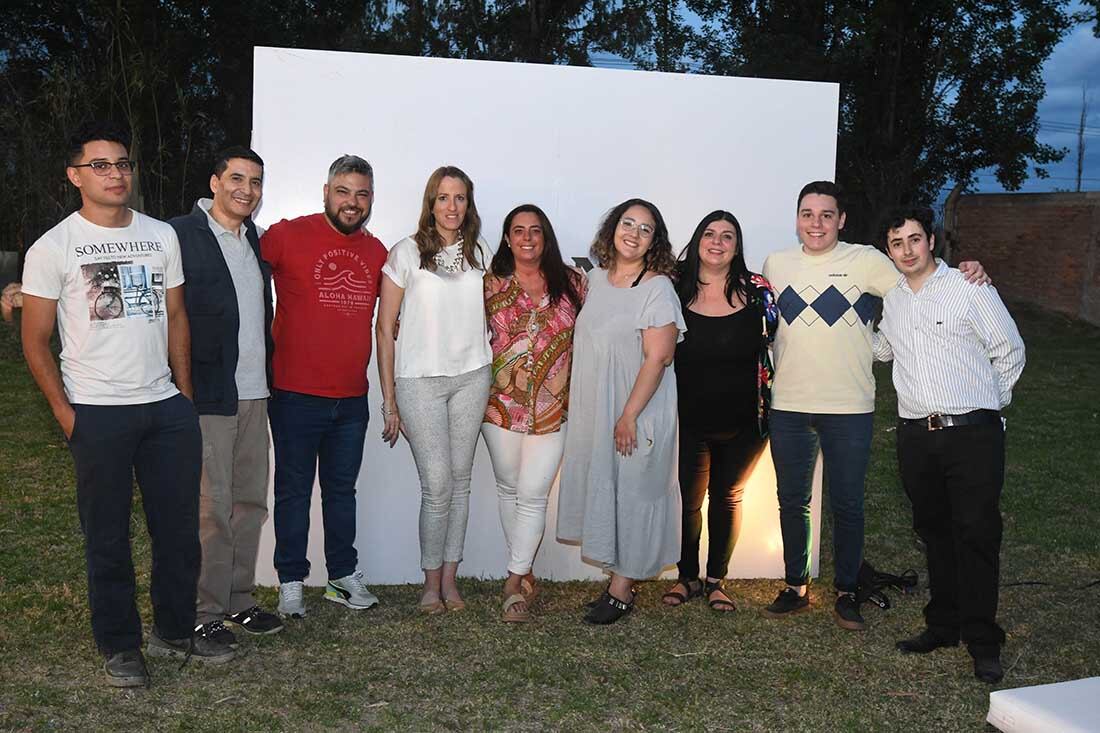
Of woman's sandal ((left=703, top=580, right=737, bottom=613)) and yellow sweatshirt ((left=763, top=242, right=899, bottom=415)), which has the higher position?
yellow sweatshirt ((left=763, top=242, right=899, bottom=415))

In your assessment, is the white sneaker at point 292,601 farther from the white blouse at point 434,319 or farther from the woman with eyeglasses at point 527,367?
the white blouse at point 434,319

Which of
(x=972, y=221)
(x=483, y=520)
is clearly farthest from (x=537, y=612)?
(x=972, y=221)

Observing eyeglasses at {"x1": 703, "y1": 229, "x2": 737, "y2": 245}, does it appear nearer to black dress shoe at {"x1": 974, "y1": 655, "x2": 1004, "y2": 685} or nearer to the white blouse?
the white blouse

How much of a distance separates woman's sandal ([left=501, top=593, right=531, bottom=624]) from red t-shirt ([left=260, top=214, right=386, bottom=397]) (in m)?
1.06

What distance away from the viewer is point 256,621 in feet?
13.2

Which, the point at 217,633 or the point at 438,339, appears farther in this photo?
the point at 438,339

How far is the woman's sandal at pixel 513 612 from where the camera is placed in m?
4.21

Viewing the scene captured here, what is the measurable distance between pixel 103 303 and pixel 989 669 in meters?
3.22

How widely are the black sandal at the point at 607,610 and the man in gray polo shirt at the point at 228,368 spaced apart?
125cm

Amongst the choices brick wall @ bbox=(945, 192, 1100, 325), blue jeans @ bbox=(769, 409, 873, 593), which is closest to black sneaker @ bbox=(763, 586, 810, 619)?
blue jeans @ bbox=(769, 409, 873, 593)

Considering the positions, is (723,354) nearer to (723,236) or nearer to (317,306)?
(723,236)

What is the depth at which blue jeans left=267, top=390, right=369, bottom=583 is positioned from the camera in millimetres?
4008

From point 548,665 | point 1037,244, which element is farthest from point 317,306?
point 1037,244

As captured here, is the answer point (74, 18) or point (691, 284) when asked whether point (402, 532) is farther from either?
point (74, 18)
